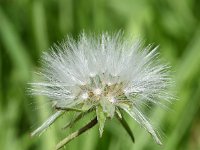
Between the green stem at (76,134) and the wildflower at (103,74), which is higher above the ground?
the wildflower at (103,74)

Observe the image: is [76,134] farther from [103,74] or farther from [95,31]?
[95,31]

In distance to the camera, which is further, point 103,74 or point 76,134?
point 103,74

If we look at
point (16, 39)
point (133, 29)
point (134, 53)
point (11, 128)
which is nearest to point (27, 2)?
point (16, 39)

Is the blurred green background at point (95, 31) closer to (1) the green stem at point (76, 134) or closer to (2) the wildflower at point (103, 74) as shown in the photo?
(2) the wildflower at point (103, 74)

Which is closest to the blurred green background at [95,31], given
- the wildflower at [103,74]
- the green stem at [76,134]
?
the wildflower at [103,74]

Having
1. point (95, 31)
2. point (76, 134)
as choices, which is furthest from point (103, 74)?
point (95, 31)

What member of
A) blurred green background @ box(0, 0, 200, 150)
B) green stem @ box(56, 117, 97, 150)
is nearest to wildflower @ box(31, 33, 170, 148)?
green stem @ box(56, 117, 97, 150)
